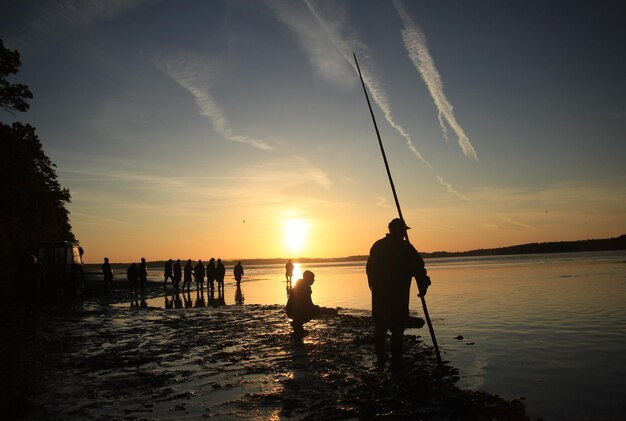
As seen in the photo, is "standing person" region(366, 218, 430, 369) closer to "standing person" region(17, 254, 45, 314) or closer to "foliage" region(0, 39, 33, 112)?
"standing person" region(17, 254, 45, 314)

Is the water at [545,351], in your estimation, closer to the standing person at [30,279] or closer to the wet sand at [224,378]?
the wet sand at [224,378]

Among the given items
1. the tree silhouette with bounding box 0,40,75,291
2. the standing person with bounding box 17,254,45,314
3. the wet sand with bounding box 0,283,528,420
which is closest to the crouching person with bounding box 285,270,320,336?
the wet sand with bounding box 0,283,528,420

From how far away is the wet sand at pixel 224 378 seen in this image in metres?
5.23

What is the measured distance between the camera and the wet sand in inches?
206

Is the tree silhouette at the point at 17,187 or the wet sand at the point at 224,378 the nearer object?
the wet sand at the point at 224,378

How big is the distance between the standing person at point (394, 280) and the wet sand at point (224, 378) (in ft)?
2.33

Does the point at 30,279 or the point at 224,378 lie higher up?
the point at 30,279

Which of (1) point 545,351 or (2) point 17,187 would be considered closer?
(1) point 545,351

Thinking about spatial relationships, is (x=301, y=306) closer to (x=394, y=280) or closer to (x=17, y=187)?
(x=394, y=280)

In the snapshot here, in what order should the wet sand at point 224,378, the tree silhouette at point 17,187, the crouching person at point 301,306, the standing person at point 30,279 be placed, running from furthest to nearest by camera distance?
1. the tree silhouette at point 17,187
2. the standing person at point 30,279
3. the crouching person at point 301,306
4. the wet sand at point 224,378

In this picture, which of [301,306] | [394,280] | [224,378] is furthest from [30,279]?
[394,280]

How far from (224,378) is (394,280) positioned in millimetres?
3405

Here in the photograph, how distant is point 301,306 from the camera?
36.8 feet

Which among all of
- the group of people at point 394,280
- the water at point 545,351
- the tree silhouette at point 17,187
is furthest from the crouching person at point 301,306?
the tree silhouette at point 17,187
